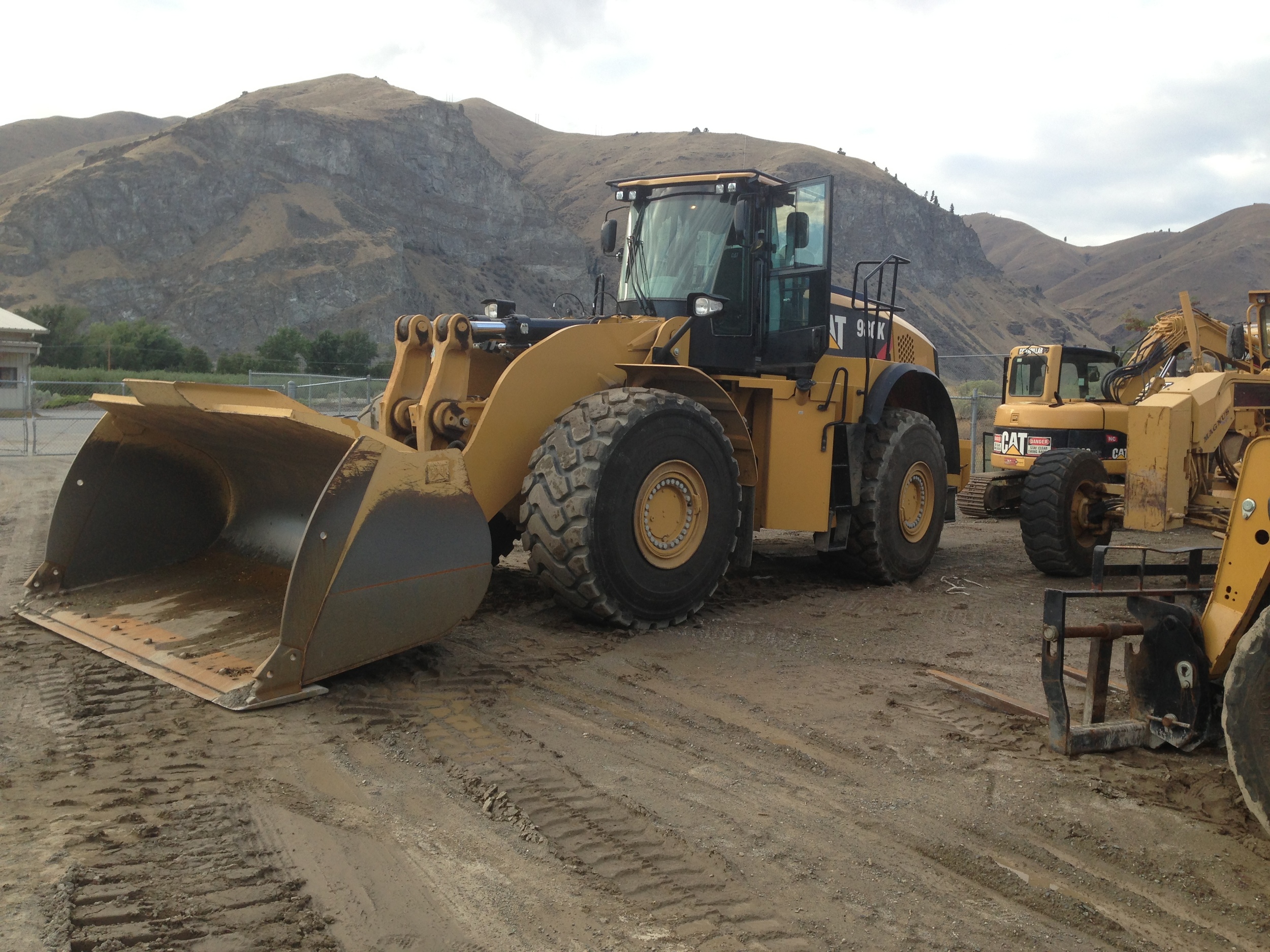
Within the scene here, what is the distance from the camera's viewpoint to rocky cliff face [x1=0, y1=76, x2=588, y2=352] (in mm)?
66250

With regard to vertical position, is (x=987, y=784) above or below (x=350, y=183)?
below

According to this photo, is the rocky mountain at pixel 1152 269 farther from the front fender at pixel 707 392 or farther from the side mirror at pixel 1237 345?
the front fender at pixel 707 392

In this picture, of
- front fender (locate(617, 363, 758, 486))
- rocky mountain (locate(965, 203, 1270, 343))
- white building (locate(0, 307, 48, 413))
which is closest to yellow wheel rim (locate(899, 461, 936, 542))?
front fender (locate(617, 363, 758, 486))

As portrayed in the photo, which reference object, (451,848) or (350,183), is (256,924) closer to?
(451,848)

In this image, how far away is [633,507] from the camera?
5.91m

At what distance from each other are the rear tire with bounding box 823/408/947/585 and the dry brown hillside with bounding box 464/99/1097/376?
68556 mm

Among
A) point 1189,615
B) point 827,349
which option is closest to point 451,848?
point 1189,615

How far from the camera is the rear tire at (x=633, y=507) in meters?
5.65

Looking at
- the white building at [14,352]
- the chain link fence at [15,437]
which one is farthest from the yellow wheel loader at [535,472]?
the white building at [14,352]

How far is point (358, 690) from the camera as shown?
4.71m

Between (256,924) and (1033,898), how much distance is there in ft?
7.57

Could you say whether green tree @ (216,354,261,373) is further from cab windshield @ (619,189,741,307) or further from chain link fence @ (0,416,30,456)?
cab windshield @ (619,189,741,307)

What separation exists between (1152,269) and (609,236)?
129420mm

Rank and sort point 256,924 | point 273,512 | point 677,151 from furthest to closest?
point 677,151
point 273,512
point 256,924
